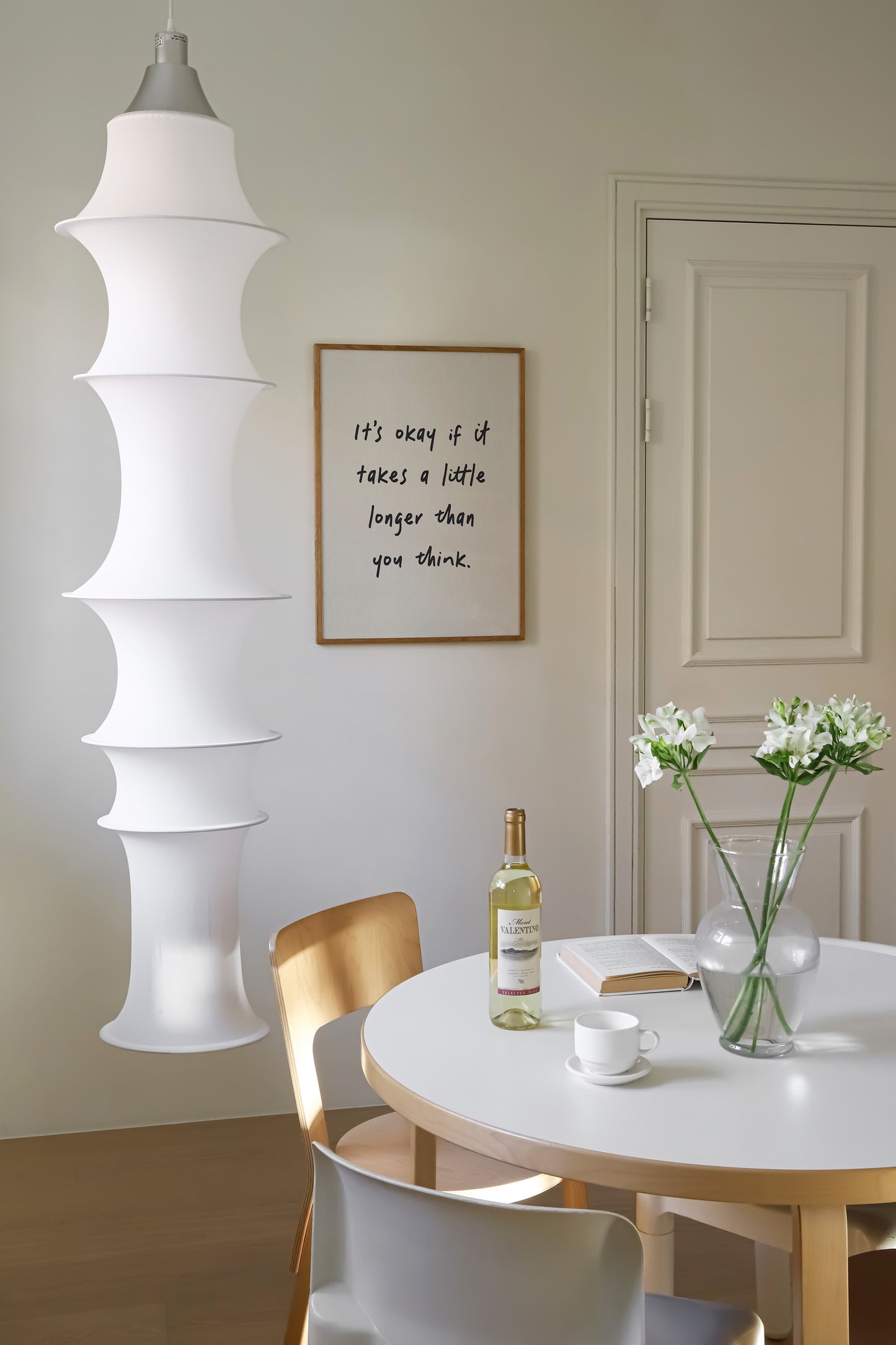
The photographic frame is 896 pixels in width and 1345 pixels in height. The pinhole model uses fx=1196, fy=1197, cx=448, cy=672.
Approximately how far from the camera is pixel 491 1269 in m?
1.03

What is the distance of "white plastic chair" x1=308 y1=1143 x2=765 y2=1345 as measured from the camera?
102 cm

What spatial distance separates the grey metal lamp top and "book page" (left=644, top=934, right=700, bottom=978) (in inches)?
61.9

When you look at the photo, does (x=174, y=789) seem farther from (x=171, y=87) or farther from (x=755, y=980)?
(x=171, y=87)

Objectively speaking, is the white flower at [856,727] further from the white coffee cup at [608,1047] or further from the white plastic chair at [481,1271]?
the white plastic chair at [481,1271]

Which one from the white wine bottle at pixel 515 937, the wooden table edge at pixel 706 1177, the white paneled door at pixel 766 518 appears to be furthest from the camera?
the white paneled door at pixel 766 518

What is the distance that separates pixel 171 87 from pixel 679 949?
65.1 inches

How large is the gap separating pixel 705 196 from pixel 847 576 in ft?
3.52

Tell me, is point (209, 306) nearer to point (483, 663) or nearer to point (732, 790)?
point (483, 663)

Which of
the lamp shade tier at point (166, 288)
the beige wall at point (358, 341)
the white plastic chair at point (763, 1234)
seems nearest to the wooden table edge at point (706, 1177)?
the white plastic chair at point (763, 1234)

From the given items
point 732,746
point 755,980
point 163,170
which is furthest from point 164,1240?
point 163,170

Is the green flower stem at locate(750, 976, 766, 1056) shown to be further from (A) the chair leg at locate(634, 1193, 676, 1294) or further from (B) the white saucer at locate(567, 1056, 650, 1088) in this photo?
(A) the chair leg at locate(634, 1193, 676, 1294)

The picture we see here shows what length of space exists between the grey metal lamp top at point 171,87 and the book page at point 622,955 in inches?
59.6

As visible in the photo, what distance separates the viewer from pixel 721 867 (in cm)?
151

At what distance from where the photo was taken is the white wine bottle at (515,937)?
1506 millimetres
